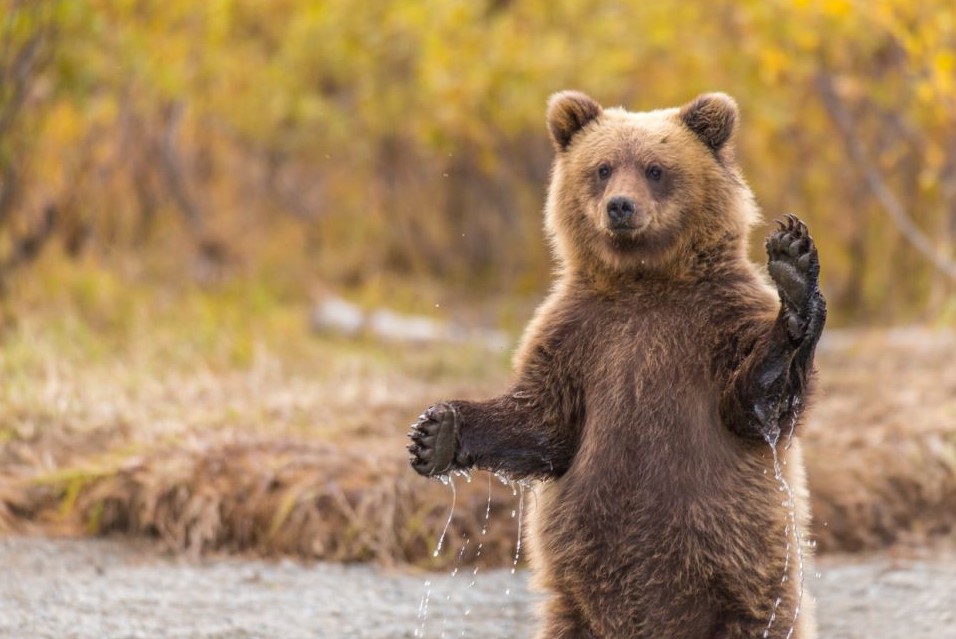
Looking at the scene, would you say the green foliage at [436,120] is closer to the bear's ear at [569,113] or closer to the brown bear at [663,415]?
the bear's ear at [569,113]

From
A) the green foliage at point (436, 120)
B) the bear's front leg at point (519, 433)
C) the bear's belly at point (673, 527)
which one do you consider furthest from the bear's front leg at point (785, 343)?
the green foliage at point (436, 120)

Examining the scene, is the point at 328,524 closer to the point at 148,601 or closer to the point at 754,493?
the point at 148,601

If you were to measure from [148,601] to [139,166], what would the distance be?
24.2ft

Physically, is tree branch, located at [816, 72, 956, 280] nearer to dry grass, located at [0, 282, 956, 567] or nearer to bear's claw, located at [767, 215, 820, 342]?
dry grass, located at [0, 282, 956, 567]

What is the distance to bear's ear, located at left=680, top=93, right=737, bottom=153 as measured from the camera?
13.0ft

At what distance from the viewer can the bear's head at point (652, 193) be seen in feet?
12.5

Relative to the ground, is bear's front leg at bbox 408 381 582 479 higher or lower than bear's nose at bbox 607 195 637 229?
lower

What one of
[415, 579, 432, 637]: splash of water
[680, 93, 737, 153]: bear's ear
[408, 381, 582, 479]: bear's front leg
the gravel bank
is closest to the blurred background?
the gravel bank

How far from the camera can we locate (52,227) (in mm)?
9984

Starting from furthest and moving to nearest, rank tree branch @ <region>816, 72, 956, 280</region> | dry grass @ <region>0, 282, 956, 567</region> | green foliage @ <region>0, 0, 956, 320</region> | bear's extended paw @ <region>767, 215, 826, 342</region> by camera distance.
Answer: tree branch @ <region>816, 72, 956, 280</region> → green foliage @ <region>0, 0, 956, 320</region> → dry grass @ <region>0, 282, 956, 567</region> → bear's extended paw @ <region>767, 215, 826, 342</region>

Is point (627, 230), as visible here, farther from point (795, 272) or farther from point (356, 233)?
point (356, 233)

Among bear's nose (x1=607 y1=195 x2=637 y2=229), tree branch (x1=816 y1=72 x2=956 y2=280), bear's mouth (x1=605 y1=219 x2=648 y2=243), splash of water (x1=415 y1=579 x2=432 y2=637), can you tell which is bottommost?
splash of water (x1=415 y1=579 x2=432 y2=637)

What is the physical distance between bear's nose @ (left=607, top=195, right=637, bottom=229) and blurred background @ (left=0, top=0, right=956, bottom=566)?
8.21 ft

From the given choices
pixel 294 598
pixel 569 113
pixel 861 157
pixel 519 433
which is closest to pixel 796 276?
pixel 519 433
